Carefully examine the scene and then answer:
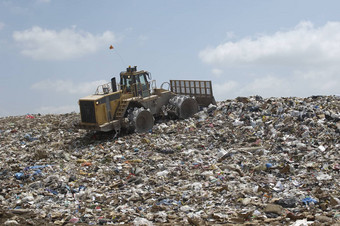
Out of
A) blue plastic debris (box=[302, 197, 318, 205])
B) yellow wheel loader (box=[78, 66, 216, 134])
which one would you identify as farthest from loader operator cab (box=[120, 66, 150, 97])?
blue plastic debris (box=[302, 197, 318, 205])

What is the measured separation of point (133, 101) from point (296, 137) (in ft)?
18.7

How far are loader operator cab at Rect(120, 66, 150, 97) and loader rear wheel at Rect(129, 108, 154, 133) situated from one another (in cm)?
87

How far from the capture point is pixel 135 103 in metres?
14.6

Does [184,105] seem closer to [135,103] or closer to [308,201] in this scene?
[135,103]

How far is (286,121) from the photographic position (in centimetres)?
1345

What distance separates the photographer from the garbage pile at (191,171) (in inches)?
298

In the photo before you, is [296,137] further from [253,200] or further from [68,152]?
[68,152]

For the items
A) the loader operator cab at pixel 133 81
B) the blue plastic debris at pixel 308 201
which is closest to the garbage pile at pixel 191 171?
the blue plastic debris at pixel 308 201

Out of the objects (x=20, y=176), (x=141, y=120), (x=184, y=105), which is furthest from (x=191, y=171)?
(x=184, y=105)

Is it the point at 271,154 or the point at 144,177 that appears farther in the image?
the point at 271,154

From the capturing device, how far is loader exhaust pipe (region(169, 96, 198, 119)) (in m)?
15.5

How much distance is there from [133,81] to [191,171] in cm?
563

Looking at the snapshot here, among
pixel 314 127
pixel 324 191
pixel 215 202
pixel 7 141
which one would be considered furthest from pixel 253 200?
pixel 7 141

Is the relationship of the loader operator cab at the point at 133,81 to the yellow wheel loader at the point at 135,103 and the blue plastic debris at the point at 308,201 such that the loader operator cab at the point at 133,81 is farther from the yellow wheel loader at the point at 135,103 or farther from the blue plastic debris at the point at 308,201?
the blue plastic debris at the point at 308,201
